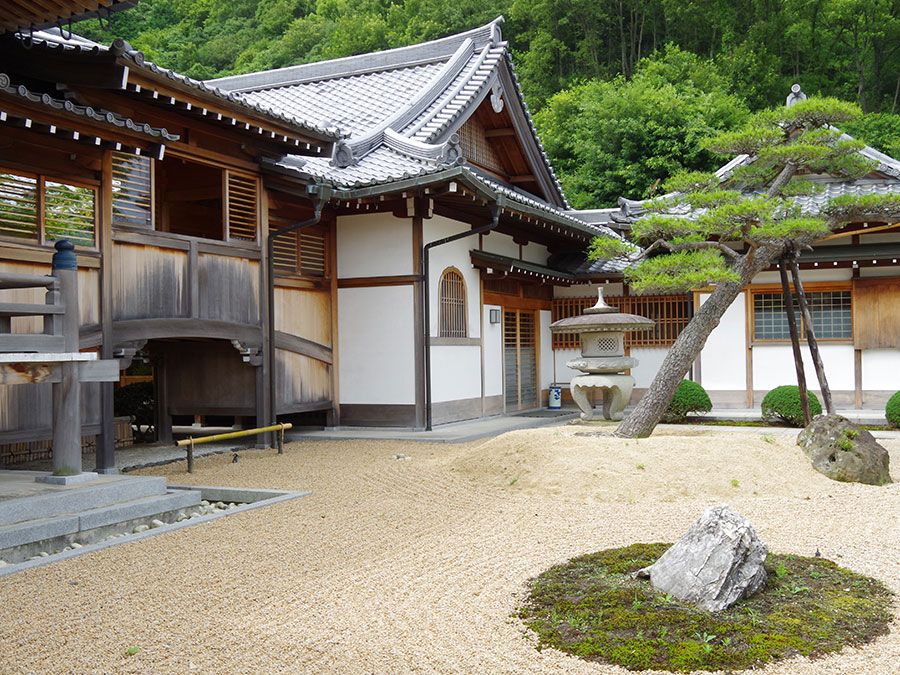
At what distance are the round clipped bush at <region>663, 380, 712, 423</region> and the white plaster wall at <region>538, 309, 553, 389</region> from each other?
405 cm

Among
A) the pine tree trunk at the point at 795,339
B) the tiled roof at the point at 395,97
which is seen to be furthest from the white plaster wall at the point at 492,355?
the pine tree trunk at the point at 795,339

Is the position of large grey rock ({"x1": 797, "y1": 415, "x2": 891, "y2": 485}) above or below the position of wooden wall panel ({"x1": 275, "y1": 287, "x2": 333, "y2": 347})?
below

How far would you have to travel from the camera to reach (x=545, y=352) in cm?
1822

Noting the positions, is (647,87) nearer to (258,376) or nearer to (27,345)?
(258,376)

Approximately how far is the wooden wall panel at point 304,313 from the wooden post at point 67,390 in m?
4.89

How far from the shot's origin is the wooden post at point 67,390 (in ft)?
22.4

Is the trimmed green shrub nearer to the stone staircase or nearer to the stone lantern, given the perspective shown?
the stone lantern

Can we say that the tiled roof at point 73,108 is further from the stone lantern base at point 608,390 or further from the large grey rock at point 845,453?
the stone lantern base at point 608,390

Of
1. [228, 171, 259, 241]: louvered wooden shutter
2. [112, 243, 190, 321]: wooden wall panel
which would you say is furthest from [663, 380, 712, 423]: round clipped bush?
[112, 243, 190, 321]: wooden wall panel

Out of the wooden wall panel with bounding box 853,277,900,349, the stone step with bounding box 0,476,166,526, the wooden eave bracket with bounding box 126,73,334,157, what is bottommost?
the stone step with bounding box 0,476,166,526

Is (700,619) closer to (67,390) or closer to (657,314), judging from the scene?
(67,390)

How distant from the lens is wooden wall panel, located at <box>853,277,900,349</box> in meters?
14.7

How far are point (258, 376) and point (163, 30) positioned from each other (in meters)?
34.5

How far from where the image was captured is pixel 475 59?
16938mm
